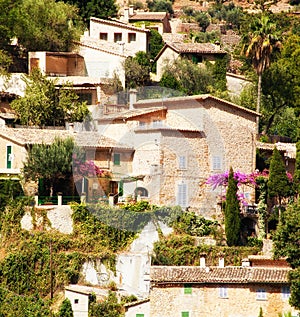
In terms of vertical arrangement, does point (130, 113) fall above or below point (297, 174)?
above

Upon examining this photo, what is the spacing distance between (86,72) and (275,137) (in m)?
11.6

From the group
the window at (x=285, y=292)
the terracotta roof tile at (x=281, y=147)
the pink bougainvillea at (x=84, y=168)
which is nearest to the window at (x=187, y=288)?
the window at (x=285, y=292)

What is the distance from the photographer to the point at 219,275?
1853 inches

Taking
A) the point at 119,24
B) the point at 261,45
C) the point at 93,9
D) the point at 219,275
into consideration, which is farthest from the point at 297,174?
the point at 93,9

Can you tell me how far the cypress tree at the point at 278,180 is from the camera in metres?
51.7

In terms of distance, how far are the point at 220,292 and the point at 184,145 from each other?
8331mm

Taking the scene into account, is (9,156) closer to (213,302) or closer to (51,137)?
(51,137)

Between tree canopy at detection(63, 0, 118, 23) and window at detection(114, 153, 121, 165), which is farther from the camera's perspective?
tree canopy at detection(63, 0, 118, 23)

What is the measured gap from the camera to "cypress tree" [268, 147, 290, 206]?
2034 inches

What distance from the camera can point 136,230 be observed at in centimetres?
5069

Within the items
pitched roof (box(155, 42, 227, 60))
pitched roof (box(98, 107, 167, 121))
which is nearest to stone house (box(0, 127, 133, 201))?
pitched roof (box(98, 107, 167, 121))

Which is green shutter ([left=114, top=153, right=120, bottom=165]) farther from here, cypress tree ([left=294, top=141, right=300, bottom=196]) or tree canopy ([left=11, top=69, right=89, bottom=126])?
cypress tree ([left=294, top=141, right=300, bottom=196])

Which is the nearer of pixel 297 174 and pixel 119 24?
pixel 297 174

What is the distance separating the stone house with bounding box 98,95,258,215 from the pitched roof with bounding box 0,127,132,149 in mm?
632
